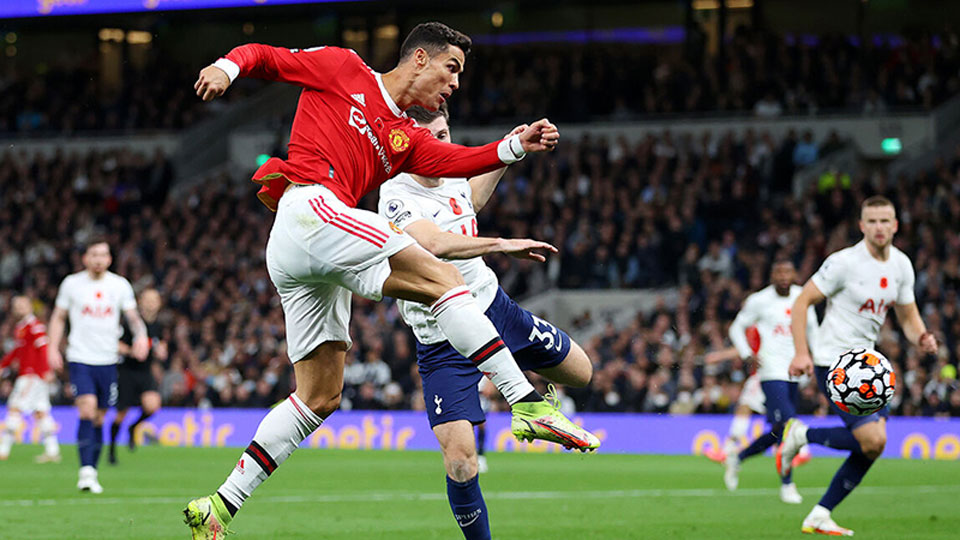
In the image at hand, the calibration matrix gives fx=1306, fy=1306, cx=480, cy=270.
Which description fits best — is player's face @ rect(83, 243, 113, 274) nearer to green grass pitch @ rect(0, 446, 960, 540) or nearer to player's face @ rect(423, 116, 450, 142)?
green grass pitch @ rect(0, 446, 960, 540)

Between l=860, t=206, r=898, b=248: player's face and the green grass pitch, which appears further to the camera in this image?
l=860, t=206, r=898, b=248: player's face

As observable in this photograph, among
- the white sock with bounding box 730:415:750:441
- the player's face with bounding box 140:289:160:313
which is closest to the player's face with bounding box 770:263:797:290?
the white sock with bounding box 730:415:750:441

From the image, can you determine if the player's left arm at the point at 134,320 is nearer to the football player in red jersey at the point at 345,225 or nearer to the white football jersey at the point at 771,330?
the white football jersey at the point at 771,330

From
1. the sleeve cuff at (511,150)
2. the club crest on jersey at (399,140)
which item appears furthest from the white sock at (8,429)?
the sleeve cuff at (511,150)

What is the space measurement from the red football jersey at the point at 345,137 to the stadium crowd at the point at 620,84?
A: 19.9 meters

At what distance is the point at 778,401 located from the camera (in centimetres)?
1241

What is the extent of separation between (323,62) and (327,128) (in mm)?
334

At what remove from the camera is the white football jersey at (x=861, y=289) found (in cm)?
913

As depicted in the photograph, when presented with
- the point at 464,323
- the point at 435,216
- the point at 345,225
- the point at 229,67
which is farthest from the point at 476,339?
the point at 435,216

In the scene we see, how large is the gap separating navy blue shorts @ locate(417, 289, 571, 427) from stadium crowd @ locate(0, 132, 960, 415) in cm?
1196

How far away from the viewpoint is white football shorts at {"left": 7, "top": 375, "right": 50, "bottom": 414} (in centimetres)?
1705

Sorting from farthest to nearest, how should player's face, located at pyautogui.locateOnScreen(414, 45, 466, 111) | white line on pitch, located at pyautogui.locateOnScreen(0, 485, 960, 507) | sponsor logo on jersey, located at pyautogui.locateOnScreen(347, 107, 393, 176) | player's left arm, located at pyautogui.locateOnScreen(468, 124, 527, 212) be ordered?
1. white line on pitch, located at pyautogui.locateOnScreen(0, 485, 960, 507)
2. player's left arm, located at pyautogui.locateOnScreen(468, 124, 527, 212)
3. player's face, located at pyautogui.locateOnScreen(414, 45, 466, 111)
4. sponsor logo on jersey, located at pyautogui.locateOnScreen(347, 107, 393, 176)

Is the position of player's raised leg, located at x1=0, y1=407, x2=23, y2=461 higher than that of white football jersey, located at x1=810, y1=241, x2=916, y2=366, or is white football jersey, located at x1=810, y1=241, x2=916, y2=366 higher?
white football jersey, located at x1=810, y1=241, x2=916, y2=366

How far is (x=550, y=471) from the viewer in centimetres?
1501
